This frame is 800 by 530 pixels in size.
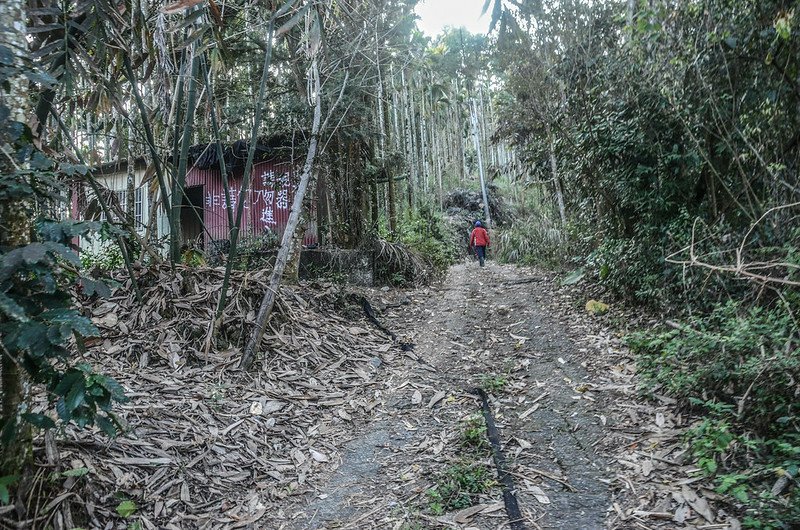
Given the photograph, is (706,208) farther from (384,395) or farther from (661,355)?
(384,395)

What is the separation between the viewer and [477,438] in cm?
367

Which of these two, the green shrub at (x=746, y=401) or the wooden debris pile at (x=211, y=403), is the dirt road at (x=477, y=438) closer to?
the wooden debris pile at (x=211, y=403)

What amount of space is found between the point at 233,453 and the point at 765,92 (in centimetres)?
555

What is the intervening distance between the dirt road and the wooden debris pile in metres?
0.35

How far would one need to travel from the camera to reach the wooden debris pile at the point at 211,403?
2.87 meters

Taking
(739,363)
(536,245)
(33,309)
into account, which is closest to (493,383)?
(739,363)

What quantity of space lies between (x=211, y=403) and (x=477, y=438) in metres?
2.30

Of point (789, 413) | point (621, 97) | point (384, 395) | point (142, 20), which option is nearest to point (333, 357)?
point (384, 395)

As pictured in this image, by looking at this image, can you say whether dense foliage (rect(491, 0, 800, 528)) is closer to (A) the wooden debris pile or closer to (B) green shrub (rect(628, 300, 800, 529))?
(B) green shrub (rect(628, 300, 800, 529))

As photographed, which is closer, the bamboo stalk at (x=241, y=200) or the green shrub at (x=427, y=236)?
the bamboo stalk at (x=241, y=200)

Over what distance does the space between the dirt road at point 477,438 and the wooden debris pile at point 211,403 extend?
355mm

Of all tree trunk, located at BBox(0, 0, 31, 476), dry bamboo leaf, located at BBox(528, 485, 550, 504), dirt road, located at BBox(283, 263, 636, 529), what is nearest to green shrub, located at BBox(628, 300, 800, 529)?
dirt road, located at BBox(283, 263, 636, 529)

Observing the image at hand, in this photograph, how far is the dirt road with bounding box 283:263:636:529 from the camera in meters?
2.95

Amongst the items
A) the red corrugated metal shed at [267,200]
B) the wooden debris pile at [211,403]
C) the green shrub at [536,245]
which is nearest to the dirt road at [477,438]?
the wooden debris pile at [211,403]
